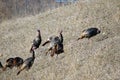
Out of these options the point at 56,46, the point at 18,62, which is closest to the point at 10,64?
the point at 18,62

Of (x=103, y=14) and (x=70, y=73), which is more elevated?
(x=103, y=14)

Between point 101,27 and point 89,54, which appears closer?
point 89,54

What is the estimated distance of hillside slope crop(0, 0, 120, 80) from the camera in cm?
1559

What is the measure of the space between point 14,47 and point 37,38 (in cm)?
151

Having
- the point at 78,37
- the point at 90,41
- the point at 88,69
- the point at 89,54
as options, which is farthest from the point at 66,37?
the point at 88,69

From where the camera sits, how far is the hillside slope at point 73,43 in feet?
51.2

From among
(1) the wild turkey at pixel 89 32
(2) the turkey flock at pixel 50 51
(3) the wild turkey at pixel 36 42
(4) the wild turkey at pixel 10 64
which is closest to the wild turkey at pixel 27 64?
(2) the turkey flock at pixel 50 51

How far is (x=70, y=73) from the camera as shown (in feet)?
52.5

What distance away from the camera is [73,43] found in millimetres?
18625

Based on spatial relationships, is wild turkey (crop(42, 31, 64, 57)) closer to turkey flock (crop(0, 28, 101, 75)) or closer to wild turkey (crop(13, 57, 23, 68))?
turkey flock (crop(0, 28, 101, 75))

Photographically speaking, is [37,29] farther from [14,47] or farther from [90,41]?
[90,41]

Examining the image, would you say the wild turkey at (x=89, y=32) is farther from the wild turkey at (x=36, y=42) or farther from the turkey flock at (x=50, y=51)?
the wild turkey at (x=36, y=42)

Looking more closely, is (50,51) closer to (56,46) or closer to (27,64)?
(56,46)

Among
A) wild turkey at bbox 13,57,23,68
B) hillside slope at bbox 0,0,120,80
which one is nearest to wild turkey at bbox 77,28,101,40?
hillside slope at bbox 0,0,120,80
